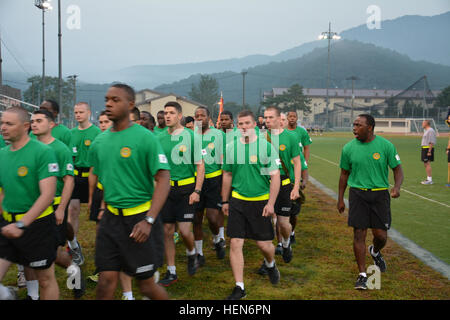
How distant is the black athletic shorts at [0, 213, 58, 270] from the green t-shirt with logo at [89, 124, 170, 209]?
0.82 metres

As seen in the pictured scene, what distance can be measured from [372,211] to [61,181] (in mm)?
4203

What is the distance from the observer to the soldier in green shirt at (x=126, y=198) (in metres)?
3.61

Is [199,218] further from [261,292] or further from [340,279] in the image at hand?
[340,279]

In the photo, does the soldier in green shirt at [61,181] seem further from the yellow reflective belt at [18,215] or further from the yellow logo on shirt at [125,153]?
the yellow logo on shirt at [125,153]

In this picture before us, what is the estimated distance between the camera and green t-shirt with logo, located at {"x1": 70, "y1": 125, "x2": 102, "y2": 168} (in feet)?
21.9

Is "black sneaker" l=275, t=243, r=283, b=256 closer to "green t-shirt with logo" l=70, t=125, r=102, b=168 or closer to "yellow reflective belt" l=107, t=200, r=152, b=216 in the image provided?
"green t-shirt with logo" l=70, t=125, r=102, b=168

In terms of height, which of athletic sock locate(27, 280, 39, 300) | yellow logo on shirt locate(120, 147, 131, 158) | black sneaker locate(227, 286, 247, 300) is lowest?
black sneaker locate(227, 286, 247, 300)

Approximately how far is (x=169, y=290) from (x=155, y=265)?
71.3 inches

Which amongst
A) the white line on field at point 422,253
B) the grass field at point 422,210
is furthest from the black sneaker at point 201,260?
the grass field at point 422,210

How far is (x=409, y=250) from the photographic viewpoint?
7.05 meters

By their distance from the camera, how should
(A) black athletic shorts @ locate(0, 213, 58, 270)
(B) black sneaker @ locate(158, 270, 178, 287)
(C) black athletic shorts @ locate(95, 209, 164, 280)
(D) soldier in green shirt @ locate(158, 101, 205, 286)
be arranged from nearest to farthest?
(C) black athletic shorts @ locate(95, 209, 164, 280), (A) black athletic shorts @ locate(0, 213, 58, 270), (B) black sneaker @ locate(158, 270, 178, 287), (D) soldier in green shirt @ locate(158, 101, 205, 286)

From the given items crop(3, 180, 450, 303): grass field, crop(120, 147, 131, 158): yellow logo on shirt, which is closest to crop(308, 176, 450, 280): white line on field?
crop(3, 180, 450, 303): grass field
